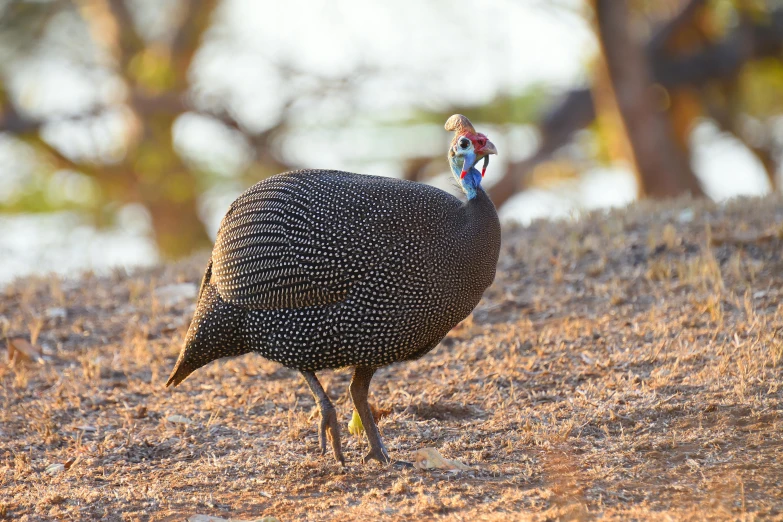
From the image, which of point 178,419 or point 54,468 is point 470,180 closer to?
point 178,419

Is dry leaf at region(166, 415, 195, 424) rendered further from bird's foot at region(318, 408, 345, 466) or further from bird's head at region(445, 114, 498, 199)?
bird's head at region(445, 114, 498, 199)

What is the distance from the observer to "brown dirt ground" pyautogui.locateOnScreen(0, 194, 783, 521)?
137 inches

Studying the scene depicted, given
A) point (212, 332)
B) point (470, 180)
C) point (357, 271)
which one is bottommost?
point (212, 332)

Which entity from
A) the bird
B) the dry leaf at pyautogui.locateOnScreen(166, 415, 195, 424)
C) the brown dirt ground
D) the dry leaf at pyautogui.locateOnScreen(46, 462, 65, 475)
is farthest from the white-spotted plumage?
the dry leaf at pyautogui.locateOnScreen(46, 462, 65, 475)

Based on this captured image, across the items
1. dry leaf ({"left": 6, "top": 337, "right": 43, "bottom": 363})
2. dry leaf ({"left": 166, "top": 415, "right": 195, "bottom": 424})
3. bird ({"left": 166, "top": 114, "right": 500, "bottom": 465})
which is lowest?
dry leaf ({"left": 166, "top": 415, "right": 195, "bottom": 424})

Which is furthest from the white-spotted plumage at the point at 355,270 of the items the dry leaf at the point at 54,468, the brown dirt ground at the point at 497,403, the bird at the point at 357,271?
the dry leaf at the point at 54,468

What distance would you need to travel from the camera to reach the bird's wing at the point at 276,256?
381 centimetres

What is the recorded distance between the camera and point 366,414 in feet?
13.1

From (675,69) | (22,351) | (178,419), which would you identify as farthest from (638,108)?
(178,419)

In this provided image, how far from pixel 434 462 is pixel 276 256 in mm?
1050

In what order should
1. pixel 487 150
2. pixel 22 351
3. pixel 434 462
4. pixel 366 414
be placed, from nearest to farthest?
pixel 434 462 → pixel 487 150 → pixel 366 414 → pixel 22 351

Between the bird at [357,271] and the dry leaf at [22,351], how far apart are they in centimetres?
174

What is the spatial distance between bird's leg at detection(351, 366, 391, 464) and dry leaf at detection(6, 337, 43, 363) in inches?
86.8

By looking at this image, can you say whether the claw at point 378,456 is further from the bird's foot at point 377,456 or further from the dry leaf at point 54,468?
the dry leaf at point 54,468
